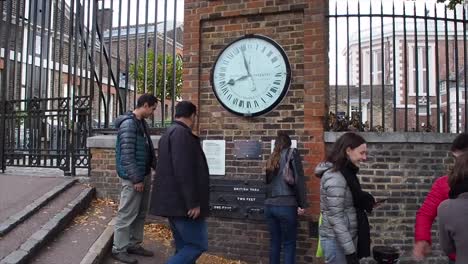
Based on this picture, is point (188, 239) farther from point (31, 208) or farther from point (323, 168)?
point (31, 208)

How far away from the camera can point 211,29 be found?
19.8ft

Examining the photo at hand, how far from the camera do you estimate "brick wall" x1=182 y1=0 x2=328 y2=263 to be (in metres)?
5.45

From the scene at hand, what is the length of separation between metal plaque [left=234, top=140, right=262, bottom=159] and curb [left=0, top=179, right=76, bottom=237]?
242cm

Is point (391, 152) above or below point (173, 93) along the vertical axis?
below

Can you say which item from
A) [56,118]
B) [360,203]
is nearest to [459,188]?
[360,203]

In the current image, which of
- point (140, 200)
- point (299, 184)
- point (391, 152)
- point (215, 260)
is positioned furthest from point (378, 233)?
point (140, 200)

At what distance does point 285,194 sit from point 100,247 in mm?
2032

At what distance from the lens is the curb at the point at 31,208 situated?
16.0 feet

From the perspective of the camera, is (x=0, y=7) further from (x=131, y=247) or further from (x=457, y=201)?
(x=457, y=201)

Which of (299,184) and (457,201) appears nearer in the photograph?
(457,201)

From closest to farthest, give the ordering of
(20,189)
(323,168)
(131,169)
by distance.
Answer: (323,168) < (131,169) < (20,189)

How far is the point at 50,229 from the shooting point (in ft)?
16.3

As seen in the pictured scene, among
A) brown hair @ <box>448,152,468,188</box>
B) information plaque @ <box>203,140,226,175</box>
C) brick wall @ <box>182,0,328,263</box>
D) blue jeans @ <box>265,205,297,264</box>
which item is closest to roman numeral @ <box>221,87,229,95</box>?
brick wall @ <box>182,0,328,263</box>

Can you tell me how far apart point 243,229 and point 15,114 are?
479 cm
